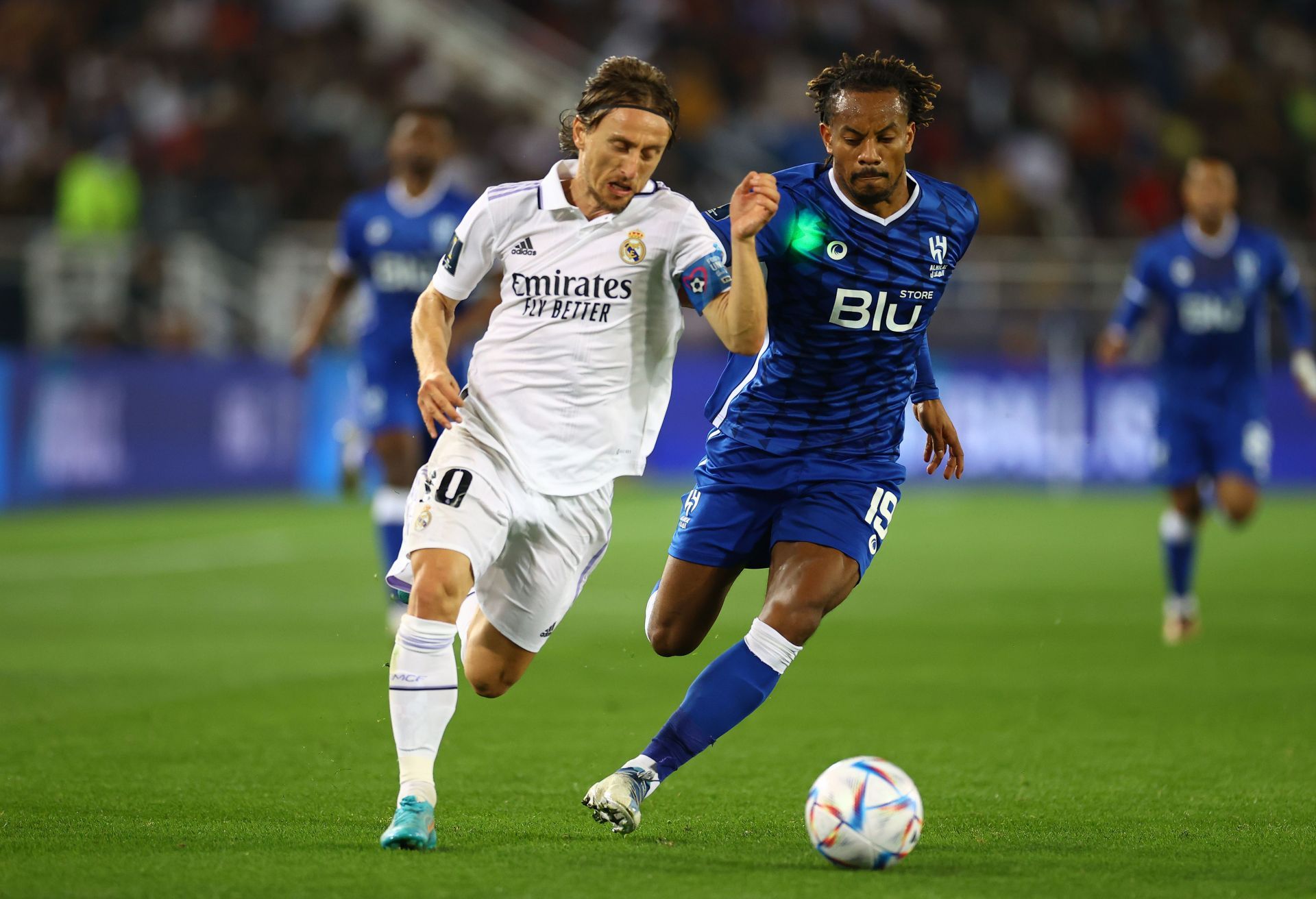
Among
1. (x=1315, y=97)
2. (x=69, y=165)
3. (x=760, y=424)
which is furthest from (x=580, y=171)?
(x=1315, y=97)

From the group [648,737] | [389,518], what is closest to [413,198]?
→ [389,518]

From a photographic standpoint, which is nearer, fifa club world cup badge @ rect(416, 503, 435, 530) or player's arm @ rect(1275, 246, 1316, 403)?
fifa club world cup badge @ rect(416, 503, 435, 530)

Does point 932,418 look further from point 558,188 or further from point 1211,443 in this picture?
point 1211,443

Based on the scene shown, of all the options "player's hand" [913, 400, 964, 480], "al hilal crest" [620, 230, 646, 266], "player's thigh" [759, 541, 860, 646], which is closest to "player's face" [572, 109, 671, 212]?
"al hilal crest" [620, 230, 646, 266]

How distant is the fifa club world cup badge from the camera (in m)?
4.93

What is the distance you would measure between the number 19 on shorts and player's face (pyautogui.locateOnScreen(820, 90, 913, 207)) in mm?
914

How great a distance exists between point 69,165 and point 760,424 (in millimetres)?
15834

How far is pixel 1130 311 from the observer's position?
1058cm

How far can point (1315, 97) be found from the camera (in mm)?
23641

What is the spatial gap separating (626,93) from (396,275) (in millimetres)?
4668

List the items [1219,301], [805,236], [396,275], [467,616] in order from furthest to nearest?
[1219,301]
[396,275]
[467,616]
[805,236]

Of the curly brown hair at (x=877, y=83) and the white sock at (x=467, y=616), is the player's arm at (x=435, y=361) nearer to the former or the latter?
the white sock at (x=467, y=616)

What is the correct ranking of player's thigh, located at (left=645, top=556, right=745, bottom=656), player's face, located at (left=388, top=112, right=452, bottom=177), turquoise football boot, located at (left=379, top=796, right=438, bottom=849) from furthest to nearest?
player's face, located at (left=388, top=112, right=452, bottom=177) → player's thigh, located at (left=645, top=556, right=745, bottom=656) → turquoise football boot, located at (left=379, top=796, right=438, bottom=849)

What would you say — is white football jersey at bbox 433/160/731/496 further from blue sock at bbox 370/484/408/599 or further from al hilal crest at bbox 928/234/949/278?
blue sock at bbox 370/484/408/599
